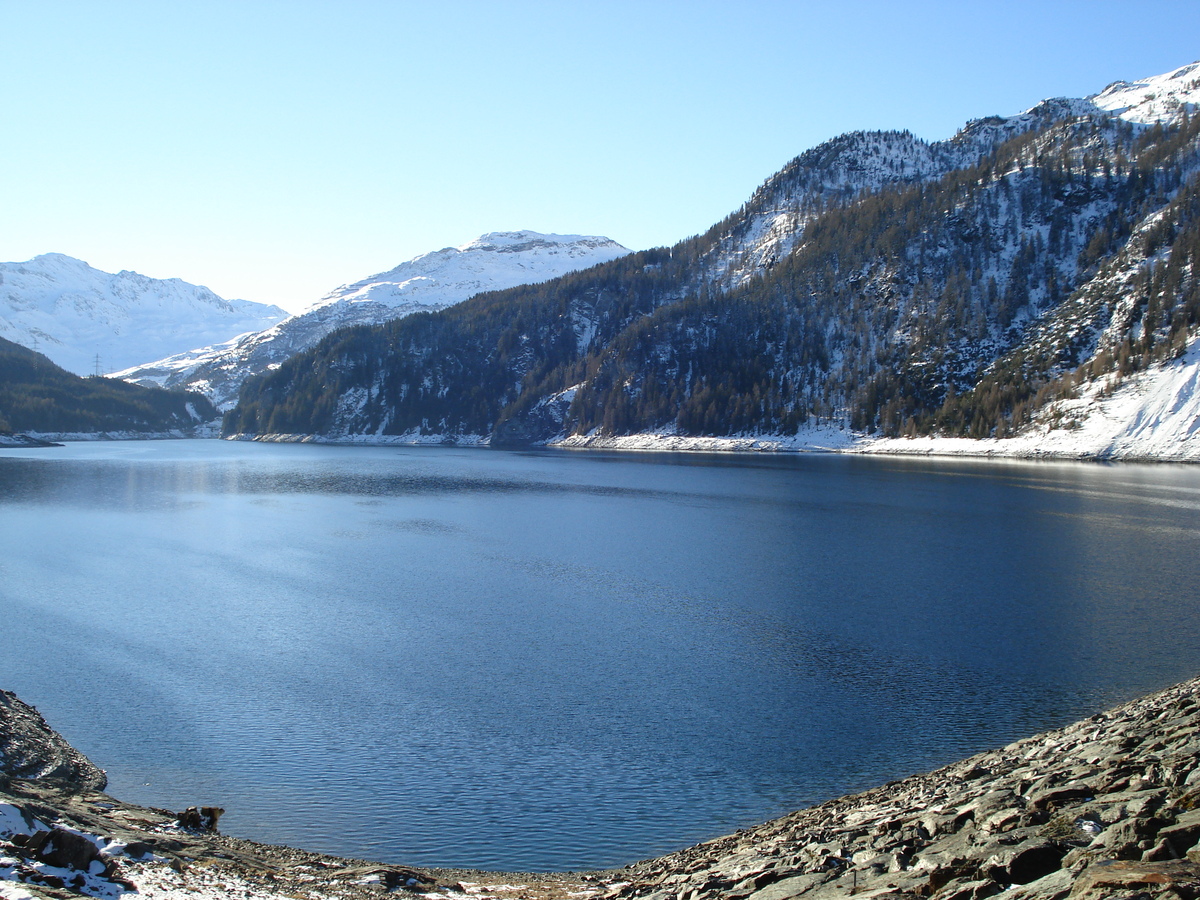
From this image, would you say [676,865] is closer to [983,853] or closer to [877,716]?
[983,853]

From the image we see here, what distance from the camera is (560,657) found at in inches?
1038

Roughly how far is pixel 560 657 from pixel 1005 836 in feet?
57.4

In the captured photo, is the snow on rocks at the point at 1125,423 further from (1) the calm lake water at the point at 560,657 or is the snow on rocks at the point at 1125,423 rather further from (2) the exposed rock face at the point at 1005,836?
(2) the exposed rock face at the point at 1005,836

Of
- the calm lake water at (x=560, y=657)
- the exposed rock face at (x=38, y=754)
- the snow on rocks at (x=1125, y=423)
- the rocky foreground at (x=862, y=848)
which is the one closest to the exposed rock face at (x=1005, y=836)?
the rocky foreground at (x=862, y=848)

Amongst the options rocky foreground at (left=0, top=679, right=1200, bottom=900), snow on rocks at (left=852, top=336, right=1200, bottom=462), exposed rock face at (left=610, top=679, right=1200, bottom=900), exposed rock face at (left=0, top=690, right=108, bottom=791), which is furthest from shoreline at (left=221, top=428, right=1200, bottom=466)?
exposed rock face at (left=0, top=690, right=108, bottom=791)

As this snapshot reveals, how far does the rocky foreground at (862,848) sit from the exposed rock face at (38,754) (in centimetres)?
18

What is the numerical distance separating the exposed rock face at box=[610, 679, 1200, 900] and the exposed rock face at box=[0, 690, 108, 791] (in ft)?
38.6

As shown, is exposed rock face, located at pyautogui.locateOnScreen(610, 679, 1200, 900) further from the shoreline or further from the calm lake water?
the shoreline

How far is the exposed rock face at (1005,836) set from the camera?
8469mm

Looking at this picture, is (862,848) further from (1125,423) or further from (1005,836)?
(1125,423)

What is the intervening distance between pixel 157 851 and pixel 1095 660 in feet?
83.9

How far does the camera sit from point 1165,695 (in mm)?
18562

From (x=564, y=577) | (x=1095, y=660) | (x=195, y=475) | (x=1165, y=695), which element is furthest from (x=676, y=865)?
(x=195, y=475)

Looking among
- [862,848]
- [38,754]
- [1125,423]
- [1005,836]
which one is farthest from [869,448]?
[1005,836]
